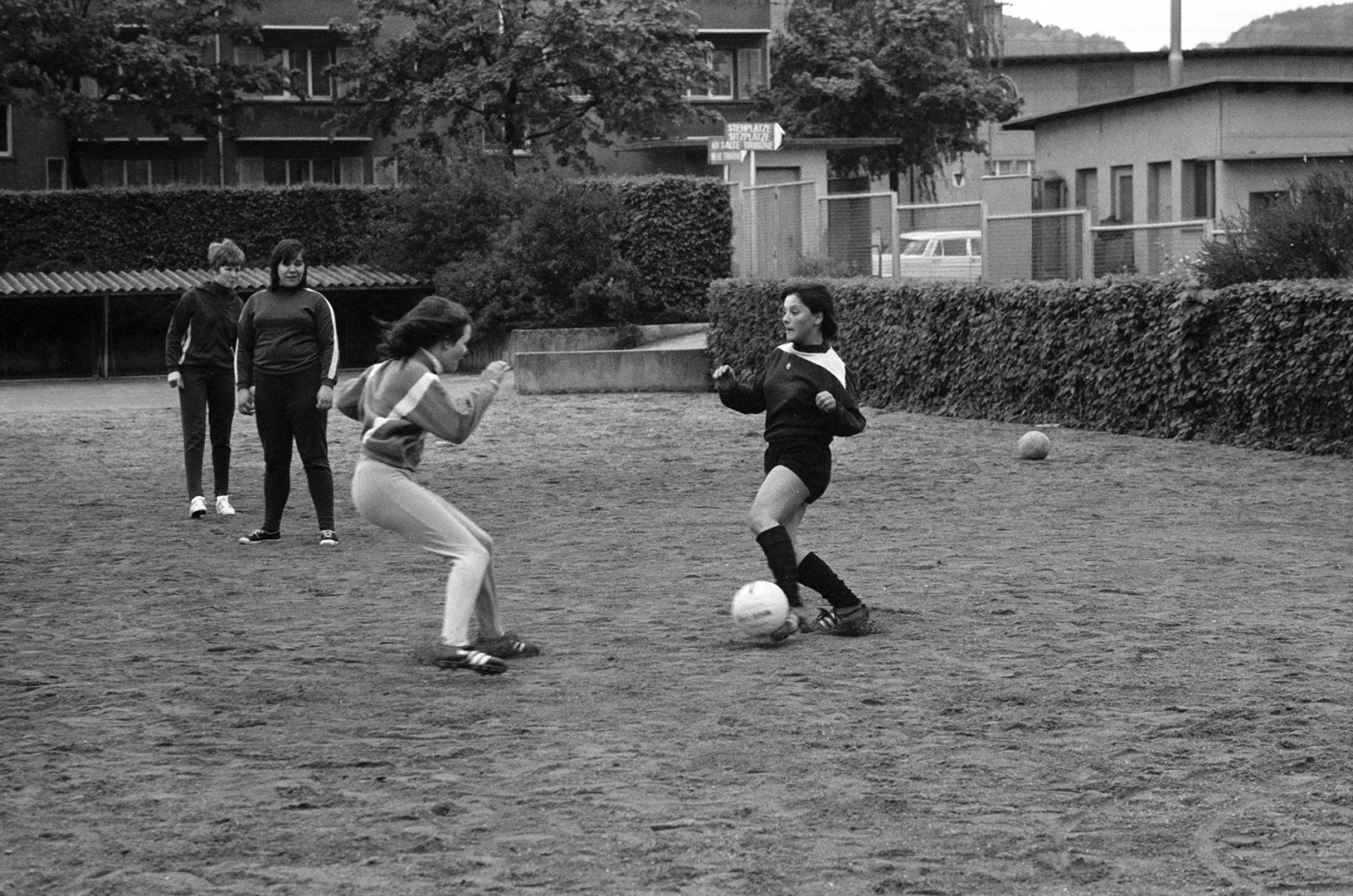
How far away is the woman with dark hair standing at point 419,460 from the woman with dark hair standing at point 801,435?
1.30m

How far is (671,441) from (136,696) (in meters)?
11.9

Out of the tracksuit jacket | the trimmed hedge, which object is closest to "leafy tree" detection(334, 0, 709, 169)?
the trimmed hedge

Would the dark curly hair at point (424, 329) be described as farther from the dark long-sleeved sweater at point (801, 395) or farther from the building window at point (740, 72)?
the building window at point (740, 72)

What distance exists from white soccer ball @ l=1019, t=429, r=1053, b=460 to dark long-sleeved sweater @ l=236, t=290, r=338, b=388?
23.1 ft

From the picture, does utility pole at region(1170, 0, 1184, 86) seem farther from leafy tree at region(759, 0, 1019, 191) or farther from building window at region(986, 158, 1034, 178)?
building window at region(986, 158, 1034, 178)

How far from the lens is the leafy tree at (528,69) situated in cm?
4331

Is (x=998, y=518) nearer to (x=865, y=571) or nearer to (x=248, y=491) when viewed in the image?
(x=865, y=571)

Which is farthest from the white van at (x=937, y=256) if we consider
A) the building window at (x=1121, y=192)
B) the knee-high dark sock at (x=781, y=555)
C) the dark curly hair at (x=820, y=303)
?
the building window at (x=1121, y=192)

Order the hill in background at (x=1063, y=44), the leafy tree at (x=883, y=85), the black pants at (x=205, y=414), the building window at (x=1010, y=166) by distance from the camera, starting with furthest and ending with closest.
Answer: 1. the hill in background at (x=1063, y=44)
2. the building window at (x=1010, y=166)
3. the leafy tree at (x=883, y=85)
4. the black pants at (x=205, y=414)

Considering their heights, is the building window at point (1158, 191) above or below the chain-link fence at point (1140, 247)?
above

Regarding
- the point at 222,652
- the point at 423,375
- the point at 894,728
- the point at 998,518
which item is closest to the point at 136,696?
the point at 222,652

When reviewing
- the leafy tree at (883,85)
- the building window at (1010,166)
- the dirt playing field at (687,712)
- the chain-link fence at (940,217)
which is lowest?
the dirt playing field at (687,712)

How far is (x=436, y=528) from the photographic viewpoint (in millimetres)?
7512

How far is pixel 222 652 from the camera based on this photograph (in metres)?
7.90
